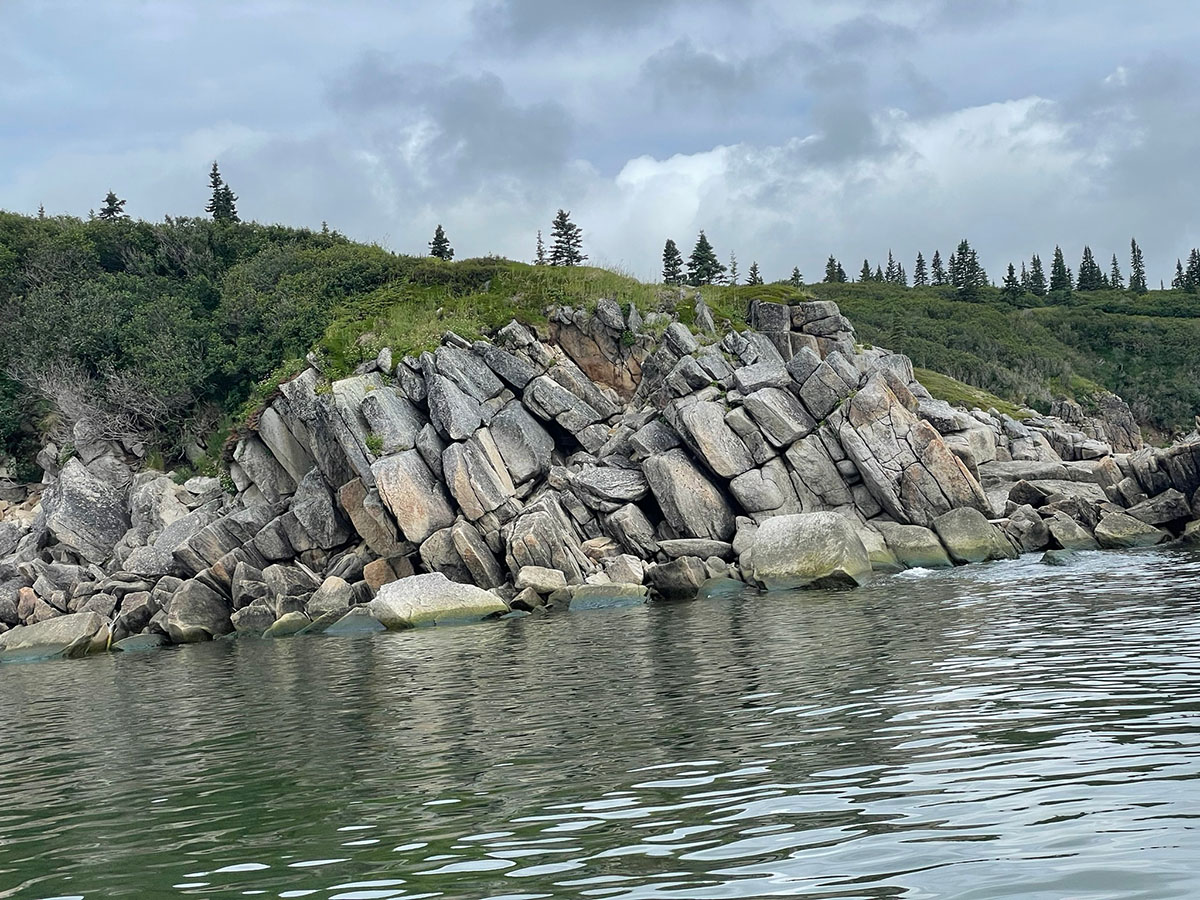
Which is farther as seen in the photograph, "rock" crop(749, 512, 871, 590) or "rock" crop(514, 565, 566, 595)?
"rock" crop(514, 565, 566, 595)

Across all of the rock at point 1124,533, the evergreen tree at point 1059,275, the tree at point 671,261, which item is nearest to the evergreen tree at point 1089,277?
the evergreen tree at point 1059,275

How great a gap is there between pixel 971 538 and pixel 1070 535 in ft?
15.0

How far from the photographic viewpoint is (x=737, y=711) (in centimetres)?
1675

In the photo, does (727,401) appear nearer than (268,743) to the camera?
No

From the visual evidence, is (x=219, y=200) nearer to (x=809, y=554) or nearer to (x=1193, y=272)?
(x=809, y=554)

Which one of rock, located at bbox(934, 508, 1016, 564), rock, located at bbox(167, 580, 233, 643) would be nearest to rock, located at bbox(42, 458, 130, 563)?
rock, located at bbox(167, 580, 233, 643)

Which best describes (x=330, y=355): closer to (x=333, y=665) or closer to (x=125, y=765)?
(x=333, y=665)

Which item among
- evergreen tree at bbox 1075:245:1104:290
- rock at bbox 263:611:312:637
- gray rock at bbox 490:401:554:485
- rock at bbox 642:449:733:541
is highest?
evergreen tree at bbox 1075:245:1104:290

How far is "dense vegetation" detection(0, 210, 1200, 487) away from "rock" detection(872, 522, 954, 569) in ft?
73.1

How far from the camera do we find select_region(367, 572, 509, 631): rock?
133ft

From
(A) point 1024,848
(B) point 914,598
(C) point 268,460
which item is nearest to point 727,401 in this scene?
(B) point 914,598

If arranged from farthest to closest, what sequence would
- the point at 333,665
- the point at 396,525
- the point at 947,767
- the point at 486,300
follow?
the point at 486,300
the point at 396,525
the point at 333,665
the point at 947,767

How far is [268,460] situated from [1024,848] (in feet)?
164

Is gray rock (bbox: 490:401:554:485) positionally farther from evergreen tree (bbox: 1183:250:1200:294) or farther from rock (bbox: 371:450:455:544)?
evergreen tree (bbox: 1183:250:1200:294)
